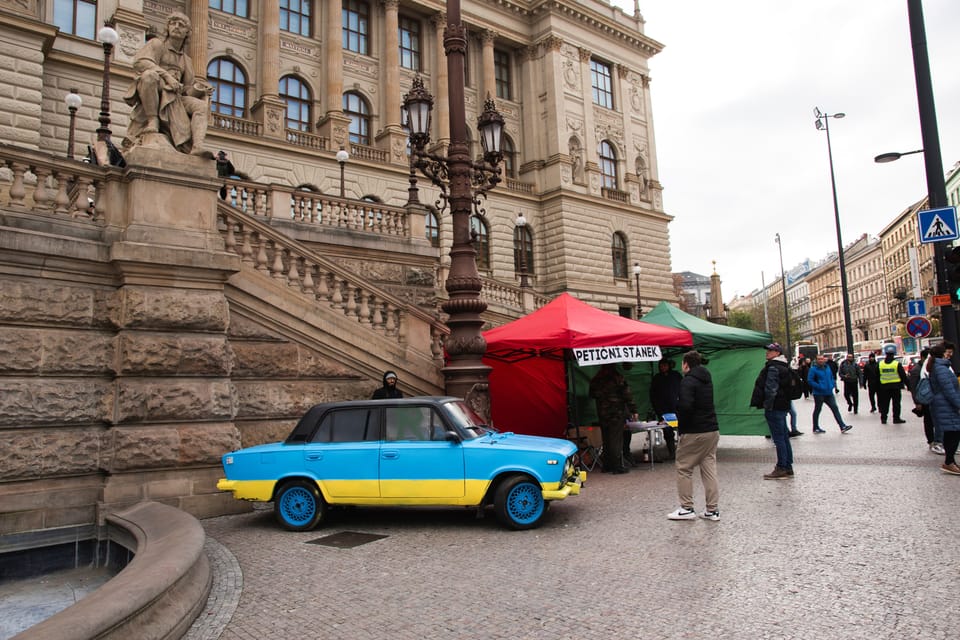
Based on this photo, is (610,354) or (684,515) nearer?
(684,515)

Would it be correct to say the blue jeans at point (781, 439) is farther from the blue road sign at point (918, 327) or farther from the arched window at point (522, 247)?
the arched window at point (522, 247)

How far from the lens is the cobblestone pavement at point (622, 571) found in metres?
4.38

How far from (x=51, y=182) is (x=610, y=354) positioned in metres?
8.57

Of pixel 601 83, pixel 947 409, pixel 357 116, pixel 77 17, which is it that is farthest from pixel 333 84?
pixel 947 409

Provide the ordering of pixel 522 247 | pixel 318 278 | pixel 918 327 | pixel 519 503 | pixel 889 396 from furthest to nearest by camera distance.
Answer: pixel 522 247 < pixel 889 396 < pixel 918 327 < pixel 318 278 < pixel 519 503

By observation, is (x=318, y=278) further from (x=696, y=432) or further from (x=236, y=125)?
(x=236, y=125)

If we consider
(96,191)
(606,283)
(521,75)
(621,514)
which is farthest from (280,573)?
(521,75)

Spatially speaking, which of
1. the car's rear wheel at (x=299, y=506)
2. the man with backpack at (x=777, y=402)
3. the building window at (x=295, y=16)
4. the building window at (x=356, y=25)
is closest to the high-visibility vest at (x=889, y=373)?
the man with backpack at (x=777, y=402)

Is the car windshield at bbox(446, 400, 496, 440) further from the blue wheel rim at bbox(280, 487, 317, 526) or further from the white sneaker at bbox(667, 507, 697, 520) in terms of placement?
the white sneaker at bbox(667, 507, 697, 520)

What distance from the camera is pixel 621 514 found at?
25.6 ft

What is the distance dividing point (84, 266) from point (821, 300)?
127m

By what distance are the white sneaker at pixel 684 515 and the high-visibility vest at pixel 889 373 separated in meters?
12.7

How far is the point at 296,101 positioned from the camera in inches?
1242

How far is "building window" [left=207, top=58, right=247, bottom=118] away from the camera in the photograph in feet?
95.5
